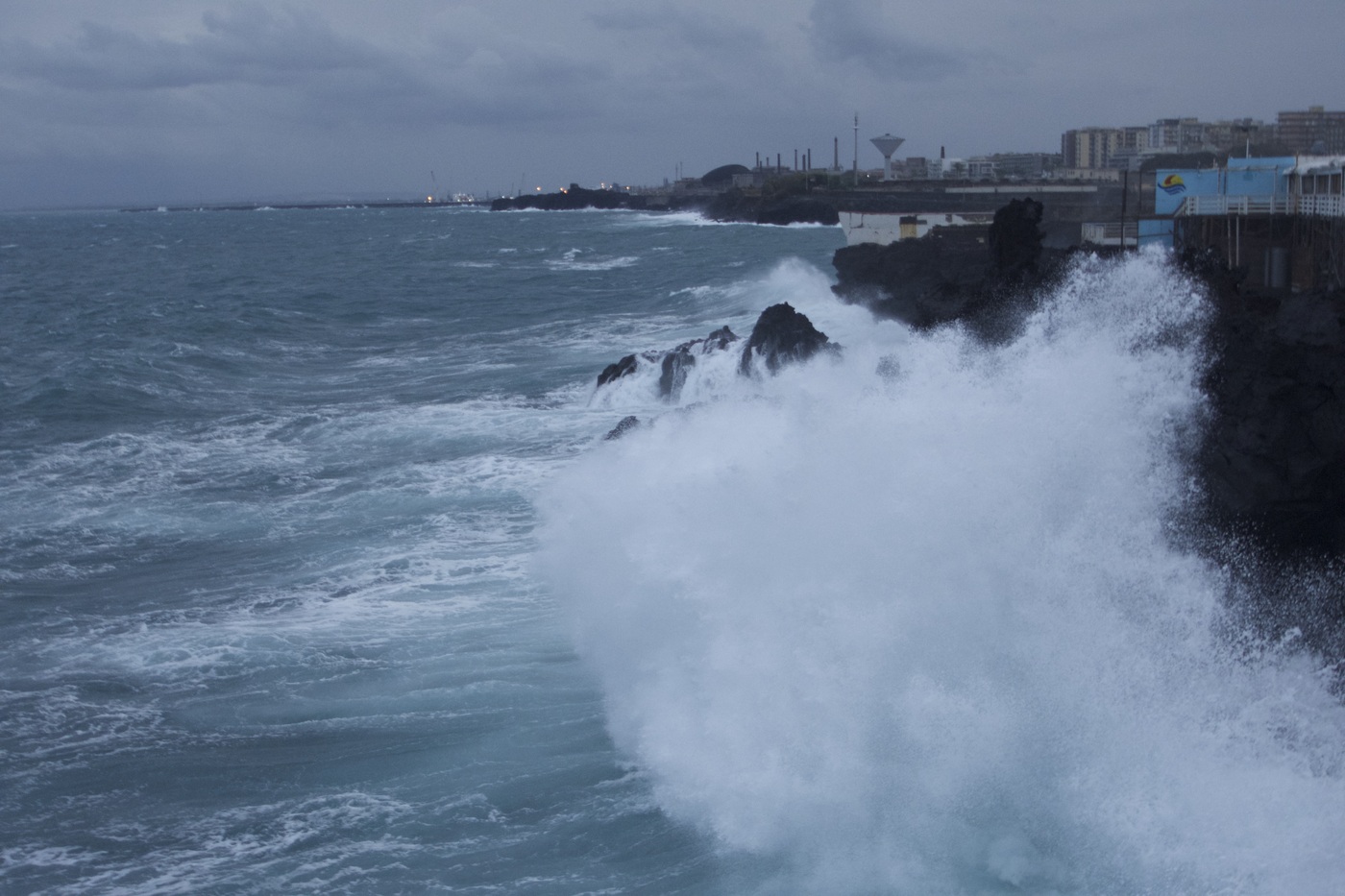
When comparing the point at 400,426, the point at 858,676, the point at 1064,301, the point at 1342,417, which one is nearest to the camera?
the point at 858,676

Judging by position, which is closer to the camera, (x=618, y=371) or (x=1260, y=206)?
(x=1260, y=206)

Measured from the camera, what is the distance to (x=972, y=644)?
9.21 metres

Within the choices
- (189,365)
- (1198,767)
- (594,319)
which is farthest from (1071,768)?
(594,319)

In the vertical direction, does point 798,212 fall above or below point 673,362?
above

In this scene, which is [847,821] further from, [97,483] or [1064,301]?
[97,483]

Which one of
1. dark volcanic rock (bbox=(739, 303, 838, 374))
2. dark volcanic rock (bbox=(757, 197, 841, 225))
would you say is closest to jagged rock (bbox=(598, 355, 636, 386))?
dark volcanic rock (bbox=(739, 303, 838, 374))

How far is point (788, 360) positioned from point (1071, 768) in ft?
37.3

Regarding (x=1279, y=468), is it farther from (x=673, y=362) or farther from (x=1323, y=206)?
(x=673, y=362)

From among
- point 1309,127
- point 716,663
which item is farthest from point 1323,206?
point 1309,127

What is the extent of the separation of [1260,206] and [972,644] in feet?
32.2

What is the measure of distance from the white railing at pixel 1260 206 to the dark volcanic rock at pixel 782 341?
5.55 metres

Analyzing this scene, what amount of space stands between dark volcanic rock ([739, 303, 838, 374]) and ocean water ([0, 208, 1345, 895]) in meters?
1.58

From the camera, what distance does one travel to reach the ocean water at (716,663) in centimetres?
766

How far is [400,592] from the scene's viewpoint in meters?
12.1
